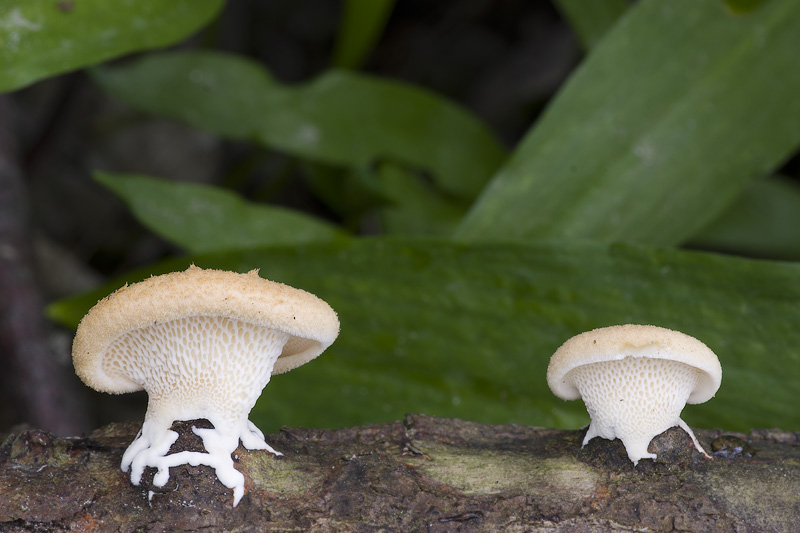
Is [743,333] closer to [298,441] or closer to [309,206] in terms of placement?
[298,441]

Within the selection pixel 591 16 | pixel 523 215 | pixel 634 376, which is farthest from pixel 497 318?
pixel 591 16

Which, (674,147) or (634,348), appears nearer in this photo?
(634,348)

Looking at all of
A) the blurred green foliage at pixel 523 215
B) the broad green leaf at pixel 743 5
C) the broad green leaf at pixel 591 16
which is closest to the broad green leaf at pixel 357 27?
the blurred green foliage at pixel 523 215

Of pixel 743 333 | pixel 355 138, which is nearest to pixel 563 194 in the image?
pixel 743 333

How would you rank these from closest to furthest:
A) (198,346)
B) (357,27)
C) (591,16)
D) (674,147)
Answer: (198,346) < (674,147) < (591,16) < (357,27)

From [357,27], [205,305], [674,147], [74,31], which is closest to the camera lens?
[205,305]

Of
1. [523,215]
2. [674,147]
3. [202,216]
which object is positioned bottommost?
[202,216]

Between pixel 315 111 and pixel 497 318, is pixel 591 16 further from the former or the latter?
pixel 497 318
